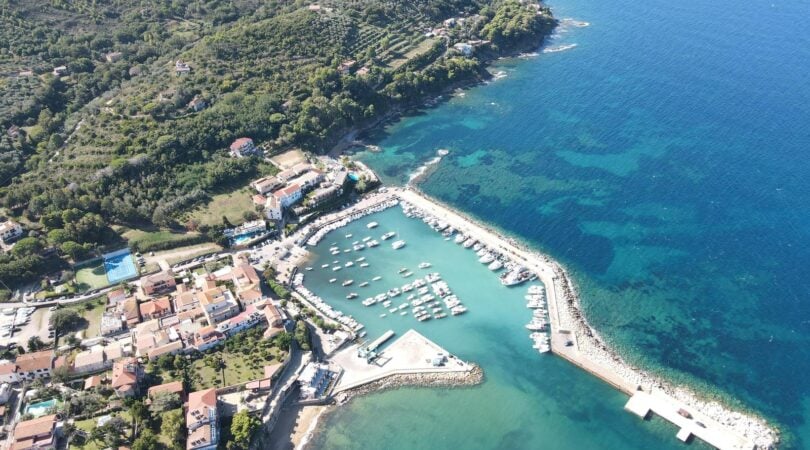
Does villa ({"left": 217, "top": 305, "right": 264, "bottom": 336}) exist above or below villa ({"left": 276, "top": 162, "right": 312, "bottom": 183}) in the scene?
below

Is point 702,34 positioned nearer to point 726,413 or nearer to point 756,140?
point 756,140

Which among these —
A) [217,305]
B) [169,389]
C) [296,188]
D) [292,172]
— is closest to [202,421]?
[169,389]

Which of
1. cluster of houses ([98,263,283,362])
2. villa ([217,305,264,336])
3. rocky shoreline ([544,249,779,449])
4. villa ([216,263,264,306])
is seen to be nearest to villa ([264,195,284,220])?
villa ([216,263,264,306])

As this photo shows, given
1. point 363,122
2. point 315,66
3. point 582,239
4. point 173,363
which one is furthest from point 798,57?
point 173,363

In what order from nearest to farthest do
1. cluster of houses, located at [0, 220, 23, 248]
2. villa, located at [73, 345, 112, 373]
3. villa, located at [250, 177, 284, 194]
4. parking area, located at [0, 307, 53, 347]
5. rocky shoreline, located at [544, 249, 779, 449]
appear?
rocky shoreline, located at [544, 249, 779, 449], villa, located at [73, 345, 112, 373], parking area, located at [0, 307, 53, 347], cluster of houses, located at [0, 220, 23, 248], villa, located at [250, 177, 284, 194]

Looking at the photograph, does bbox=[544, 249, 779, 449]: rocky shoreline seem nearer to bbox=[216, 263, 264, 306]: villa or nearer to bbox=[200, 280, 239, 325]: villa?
bbox=[216, 263, 264, 306]: villa
